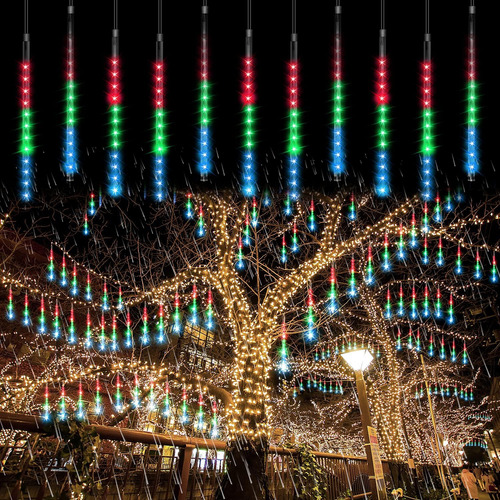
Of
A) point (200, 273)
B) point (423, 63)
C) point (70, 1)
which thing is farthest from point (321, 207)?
point (70, 1)

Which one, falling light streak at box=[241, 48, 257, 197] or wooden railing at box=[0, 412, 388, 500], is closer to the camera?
wooden railing at box=[0, 412, 388, 500]

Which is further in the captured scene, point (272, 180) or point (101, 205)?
point (101, 205)

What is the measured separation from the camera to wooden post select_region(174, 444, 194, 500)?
13.4 feet

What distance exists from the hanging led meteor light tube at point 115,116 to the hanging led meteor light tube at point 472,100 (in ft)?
15.2

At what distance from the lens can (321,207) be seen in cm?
1114

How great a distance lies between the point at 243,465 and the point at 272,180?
5.79m

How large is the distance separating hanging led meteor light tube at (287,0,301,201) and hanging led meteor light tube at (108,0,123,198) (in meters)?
2.30

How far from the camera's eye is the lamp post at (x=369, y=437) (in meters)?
6.23

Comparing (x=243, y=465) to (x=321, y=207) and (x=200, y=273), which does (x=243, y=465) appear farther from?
(x=321, y=207)

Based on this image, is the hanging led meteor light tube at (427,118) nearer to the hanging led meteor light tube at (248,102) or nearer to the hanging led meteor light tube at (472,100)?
the hanging led meteor light tube at (472,100)

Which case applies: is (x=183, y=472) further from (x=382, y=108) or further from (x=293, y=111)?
(x=382, y=108)

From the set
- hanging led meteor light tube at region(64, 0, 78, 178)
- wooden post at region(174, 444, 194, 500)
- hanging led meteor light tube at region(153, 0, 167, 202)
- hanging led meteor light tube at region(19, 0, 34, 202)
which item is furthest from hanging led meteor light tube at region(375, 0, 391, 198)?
wooden post at region(174, 444, 194, 500)

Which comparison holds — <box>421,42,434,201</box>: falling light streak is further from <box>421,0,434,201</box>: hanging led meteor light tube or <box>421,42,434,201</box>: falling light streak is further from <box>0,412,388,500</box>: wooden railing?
<box>0,412,388,500</box>: wooden railing

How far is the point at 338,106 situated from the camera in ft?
21.7
